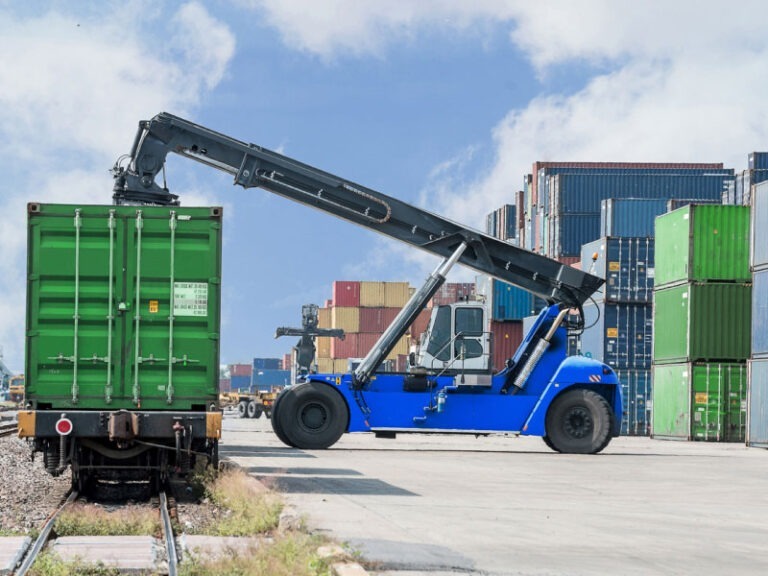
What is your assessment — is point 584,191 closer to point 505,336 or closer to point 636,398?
point 505,336

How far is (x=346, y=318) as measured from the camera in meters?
88.7

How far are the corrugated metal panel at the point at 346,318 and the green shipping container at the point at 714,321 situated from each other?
2082 inches


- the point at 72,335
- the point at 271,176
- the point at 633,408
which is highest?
the point at 271,176

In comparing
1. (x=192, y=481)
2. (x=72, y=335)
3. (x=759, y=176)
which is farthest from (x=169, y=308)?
(x=759, y=176)

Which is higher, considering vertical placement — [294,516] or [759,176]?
[759,176]

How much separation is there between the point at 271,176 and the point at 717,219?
1525 cm

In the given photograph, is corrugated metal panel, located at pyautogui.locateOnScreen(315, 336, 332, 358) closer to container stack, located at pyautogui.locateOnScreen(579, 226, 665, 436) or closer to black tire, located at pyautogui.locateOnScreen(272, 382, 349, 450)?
container stack, located at pyautogui.locateOnScreen(579, 226, 665, 436)

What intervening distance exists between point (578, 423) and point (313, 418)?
203 inches

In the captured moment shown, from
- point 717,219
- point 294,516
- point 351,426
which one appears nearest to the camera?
point 294,516

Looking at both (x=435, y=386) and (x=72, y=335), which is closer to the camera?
(x=72, y=335)

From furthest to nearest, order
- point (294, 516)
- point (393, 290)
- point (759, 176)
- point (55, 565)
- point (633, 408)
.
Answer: point (393, 290) → point (759, 176) → point (633, 408) → point (294, 516) → point (55, 565)

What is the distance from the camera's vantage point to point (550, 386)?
85.3 feet

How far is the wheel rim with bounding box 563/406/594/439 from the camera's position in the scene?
85.0 feet

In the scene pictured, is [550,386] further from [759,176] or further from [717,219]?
[759,176]
